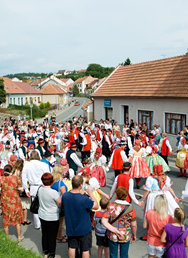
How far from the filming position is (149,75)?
22.1 meters

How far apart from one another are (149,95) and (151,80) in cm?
201

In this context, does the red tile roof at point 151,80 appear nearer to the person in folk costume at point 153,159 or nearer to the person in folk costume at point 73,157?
the person in folk costume at point 153,159

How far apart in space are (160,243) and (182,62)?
17.4 meters

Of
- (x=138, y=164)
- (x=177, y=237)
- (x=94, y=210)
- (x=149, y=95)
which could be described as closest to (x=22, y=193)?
(x=94, y=210)

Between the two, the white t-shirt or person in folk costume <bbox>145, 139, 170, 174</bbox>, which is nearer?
the white t-shirt

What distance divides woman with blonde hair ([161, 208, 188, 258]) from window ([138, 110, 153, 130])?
16633 mm

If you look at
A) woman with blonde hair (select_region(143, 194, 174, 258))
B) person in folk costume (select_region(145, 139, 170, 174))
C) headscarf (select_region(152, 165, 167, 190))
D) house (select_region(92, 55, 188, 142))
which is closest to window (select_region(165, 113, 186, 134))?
house (select_region(92, 55, 188, 142))

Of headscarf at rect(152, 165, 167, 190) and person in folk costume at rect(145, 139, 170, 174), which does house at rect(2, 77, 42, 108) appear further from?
headscarf at rect(152, 165, 167, 190)

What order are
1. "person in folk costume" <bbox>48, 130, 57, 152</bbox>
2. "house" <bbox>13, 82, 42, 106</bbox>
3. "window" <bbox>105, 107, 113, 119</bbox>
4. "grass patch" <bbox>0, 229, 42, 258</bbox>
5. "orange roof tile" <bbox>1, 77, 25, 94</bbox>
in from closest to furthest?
"grass patch" <bbox>0, 229, 42, 258</bbox> → "person in folk costume" <bbox>48, 130, 57, 152</bbox> → "window" <bbox>105, 107, 113, 119</bbox> → "orange roof tile" <bbox>1, 77, 25, 94</bbox> → "house" <bbox>13, 82, 42, 106</bbox>

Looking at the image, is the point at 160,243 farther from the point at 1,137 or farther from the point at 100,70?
the point at 100,70

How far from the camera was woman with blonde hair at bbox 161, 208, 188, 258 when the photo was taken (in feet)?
12.9

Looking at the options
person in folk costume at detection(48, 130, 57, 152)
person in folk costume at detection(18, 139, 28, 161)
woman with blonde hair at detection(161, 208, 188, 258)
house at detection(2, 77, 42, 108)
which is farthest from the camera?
house at detection(2, 77, 42, 108)

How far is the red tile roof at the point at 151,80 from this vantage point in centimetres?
1825

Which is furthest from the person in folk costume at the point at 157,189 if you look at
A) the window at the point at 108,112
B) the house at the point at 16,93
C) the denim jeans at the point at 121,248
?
the house at the point at 16,93
